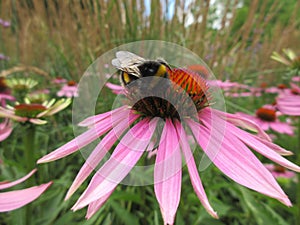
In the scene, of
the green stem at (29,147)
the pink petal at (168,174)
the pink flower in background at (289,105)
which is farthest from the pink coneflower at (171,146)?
the green stem at (29,147)

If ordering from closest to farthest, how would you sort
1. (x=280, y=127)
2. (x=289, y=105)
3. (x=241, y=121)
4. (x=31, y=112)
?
(x=241, y=121) → (x=289, y=105) → (x=31, y=112) → (x=280, y=127)

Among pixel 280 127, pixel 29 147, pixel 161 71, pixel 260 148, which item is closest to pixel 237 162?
pixel 260 148

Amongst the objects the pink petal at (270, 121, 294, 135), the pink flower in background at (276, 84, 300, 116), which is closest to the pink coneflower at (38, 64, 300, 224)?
the pink flower in background at (276, 84, 300, 116)

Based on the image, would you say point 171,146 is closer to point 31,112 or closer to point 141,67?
point 141,67

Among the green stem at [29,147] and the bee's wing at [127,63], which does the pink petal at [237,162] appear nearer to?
the bee's wing at [127,63]

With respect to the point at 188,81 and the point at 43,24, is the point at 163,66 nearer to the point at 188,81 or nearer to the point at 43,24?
the point at 188,81

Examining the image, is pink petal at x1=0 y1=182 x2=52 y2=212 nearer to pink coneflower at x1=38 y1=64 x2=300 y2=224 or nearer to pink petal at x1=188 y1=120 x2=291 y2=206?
pink coneflower at x1=38 y1=64 x2=300 y2=224
